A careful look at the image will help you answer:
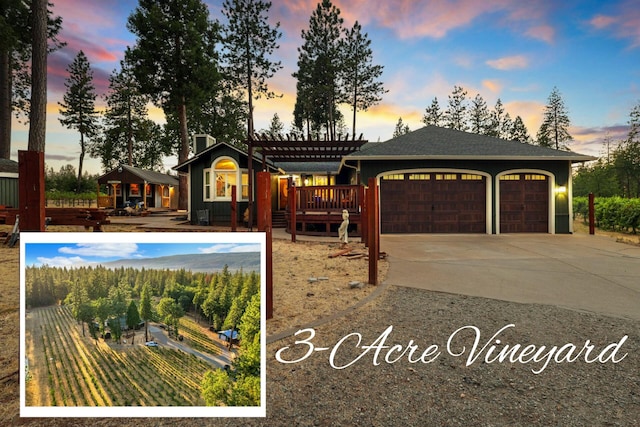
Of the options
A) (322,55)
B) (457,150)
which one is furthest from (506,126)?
(457,150)

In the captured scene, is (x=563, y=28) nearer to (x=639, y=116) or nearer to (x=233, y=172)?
(x=233, y=172)

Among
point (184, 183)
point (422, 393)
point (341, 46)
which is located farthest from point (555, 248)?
point (341, 46)

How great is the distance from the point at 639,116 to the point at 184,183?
170ft

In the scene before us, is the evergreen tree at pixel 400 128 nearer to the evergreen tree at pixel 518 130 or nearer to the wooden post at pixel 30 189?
the evergreen tree at pixel 518 130

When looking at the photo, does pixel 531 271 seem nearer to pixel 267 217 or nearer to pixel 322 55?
pixel 267 217

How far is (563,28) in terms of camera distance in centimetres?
1483

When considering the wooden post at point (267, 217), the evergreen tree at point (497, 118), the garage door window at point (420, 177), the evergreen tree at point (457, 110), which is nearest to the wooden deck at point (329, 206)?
the garage door window at point (420, 177)

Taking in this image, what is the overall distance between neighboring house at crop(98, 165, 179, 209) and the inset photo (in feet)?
85.7

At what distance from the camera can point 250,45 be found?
940 inches

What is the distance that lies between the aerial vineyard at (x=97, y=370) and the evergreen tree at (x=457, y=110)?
45.9 metres

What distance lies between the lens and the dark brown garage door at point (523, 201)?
12.7 m

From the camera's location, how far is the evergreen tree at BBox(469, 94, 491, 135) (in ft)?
138

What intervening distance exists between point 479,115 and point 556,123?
376 inches

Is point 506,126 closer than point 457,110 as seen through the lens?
No
